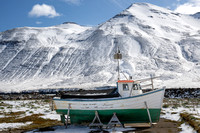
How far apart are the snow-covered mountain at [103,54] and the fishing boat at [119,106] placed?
69.3 meters

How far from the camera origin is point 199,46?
431ft

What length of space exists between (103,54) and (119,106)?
11145cm

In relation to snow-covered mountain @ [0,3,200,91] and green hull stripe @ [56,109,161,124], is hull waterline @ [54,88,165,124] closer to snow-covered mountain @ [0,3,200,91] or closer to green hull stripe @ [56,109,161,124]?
green hull stripe @ [56,109,161,124]

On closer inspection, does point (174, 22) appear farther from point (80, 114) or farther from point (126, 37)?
point (80, 114)

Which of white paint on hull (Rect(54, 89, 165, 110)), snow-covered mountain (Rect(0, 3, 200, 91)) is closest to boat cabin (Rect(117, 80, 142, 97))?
white paint on hull (Rect(54, 89, 165, 110))

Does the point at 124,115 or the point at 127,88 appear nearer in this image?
the point at 124,115

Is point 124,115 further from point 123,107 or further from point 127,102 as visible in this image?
point 127,102

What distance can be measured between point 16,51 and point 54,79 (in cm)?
5076

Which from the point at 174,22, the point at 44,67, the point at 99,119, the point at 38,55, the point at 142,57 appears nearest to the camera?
the point at 99,119

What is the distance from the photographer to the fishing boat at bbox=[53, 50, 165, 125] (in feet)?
64.4

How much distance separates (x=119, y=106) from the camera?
1983 cm

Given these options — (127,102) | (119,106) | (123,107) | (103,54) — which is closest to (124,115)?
(123,107)

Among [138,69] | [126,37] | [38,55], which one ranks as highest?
[126,37]

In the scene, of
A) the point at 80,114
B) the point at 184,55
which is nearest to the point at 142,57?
the point at 184,55
